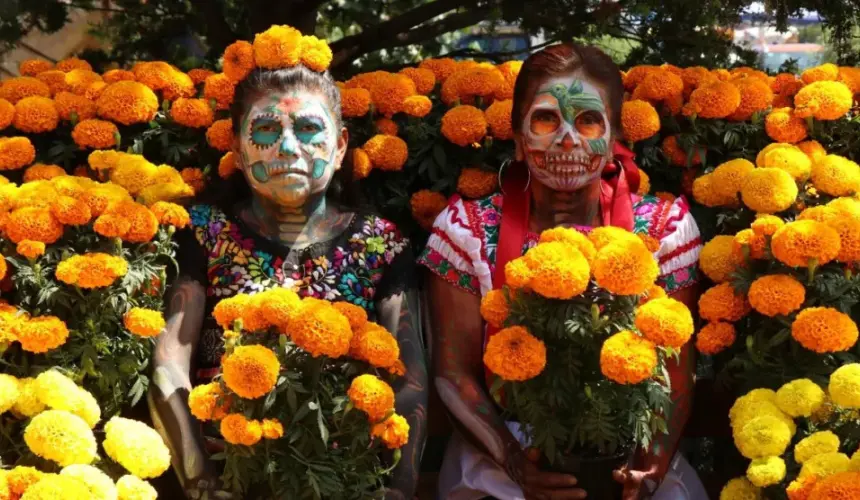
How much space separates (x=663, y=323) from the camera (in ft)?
9.74

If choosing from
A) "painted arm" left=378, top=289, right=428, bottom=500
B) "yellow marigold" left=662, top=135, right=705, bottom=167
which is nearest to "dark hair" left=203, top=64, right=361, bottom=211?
"painted arm" left=378, top=289, right=428, bottom=500

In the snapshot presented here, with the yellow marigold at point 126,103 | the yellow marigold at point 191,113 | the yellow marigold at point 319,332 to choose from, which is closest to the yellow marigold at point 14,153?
the yellow marigold at point 126,103

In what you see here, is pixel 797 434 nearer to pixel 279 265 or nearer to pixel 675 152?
pixel 675 152

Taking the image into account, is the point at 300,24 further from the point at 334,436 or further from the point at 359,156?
the point at 334,436

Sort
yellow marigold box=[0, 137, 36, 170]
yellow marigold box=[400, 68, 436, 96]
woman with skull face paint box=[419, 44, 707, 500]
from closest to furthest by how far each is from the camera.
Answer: woman with skull face paint box=[419, 44, 707, 500] < yellow marigold box=[0, 137, 36, 170] < yellow marigold box=[400, 68, 436, 96]

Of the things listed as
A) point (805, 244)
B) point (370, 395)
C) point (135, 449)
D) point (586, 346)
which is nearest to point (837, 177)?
point (805, 244)

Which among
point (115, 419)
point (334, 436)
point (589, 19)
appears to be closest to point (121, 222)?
point (115, 419)

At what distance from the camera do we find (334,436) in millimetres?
3141

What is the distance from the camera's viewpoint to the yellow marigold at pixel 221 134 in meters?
4.18

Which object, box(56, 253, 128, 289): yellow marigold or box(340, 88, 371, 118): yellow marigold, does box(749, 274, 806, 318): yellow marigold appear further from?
box(56, 253, 128, 289): yellow marigold

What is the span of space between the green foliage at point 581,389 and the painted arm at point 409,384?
0.46 meters

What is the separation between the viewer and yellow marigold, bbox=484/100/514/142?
4227mm

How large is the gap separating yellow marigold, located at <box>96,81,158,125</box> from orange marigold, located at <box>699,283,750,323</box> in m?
2.15

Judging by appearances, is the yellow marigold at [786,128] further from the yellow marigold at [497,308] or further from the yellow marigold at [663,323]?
the yellow marigold at [497,308]
